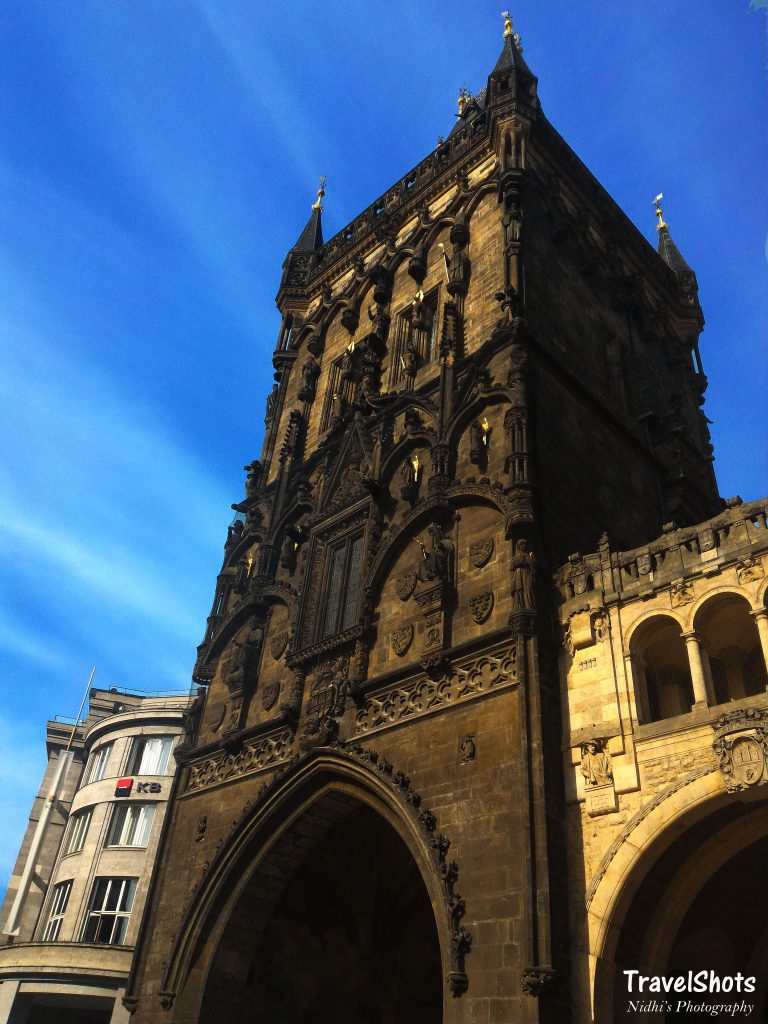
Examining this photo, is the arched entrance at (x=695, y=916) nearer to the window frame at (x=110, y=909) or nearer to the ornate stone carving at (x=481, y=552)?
the ornate stone carving at (x=481, y=552)

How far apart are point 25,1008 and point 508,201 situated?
94.5 feet

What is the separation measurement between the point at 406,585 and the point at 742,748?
8476mm

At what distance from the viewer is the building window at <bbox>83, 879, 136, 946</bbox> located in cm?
2861

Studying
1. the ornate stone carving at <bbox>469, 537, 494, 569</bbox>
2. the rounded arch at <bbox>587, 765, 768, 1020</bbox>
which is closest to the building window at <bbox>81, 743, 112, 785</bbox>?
the ornate stone carving at <bbox>469, 537, 494, 569</bbox>

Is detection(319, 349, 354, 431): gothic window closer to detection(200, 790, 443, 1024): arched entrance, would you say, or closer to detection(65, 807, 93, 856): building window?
detection(200, 790, 443, 1024): arched entrance

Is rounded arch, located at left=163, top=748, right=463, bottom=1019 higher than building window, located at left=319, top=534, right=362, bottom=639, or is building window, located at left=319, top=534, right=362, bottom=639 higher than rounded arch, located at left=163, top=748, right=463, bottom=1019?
building window, located at left=319, top=534, right=362, bottom=639

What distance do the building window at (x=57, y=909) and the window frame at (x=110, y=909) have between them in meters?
1.17

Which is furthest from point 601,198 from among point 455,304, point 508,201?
point 455,304

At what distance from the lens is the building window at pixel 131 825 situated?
31203 millimetres

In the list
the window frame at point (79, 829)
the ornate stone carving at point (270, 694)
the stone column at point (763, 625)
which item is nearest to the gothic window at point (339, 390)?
the ornate stone carving at point (270, 694)

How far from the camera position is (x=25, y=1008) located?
1103 inches

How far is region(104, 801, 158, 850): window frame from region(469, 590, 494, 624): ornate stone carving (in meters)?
19.2

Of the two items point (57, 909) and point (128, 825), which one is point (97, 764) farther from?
point (57, 909)

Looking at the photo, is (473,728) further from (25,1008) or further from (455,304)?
(25,1008)
